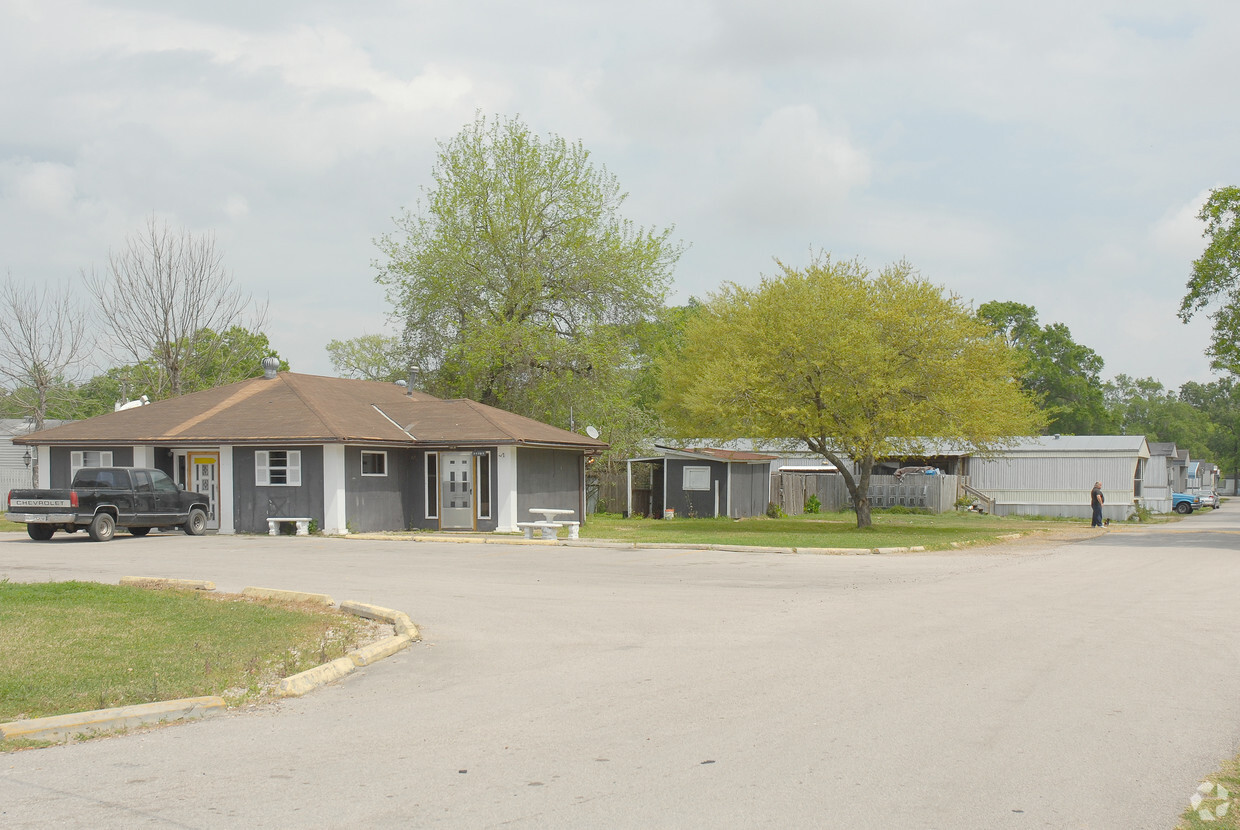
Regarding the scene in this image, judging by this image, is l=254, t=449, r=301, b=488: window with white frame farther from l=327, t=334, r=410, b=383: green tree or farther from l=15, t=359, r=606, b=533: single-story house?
l=327, t=334, r=410, b=383: green tree

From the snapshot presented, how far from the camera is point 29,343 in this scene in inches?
1709

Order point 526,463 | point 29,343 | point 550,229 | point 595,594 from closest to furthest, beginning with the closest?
point 595,594 < point 526,463 < point 550,229 < point 29,343

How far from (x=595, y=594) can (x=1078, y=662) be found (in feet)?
23.7

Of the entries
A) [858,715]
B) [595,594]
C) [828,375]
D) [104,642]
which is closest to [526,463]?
[828,375]

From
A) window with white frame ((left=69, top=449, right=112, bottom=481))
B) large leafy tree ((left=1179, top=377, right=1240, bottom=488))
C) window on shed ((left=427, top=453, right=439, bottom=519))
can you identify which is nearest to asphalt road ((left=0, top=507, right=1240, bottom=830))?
window on shed ((left=427, top=453, right=439, bottom=519))

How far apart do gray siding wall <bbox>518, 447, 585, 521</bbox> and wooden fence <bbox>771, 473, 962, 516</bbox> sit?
13.1 meters

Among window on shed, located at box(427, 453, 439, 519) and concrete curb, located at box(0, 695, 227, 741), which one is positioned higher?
window on shed, located at box(427, 453, 439, 519)

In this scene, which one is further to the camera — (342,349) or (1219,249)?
(342,349)

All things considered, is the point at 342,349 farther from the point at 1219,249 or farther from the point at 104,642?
the point at 104,642

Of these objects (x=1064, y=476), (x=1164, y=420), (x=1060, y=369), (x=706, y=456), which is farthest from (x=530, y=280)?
(x=1164, y=420)

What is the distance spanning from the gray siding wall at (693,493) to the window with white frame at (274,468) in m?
15.7

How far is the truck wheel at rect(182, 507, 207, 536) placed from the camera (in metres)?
28.8

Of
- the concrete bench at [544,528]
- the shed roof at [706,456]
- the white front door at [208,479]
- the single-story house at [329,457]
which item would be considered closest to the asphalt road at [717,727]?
the concrete bench at [544,528]

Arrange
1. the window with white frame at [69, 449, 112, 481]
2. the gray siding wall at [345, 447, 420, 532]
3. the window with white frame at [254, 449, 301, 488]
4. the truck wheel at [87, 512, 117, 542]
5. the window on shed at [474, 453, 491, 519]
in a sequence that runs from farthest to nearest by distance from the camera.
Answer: the window on shed at [474, 453, 491, 519], the window with white frame at [69, 449, 112, 481], the gray siding wall at [345, 447, 420, 532], the window with white frame at [254, 449, 301, 488], the truck wheel at [87, 512, 117, 542]
